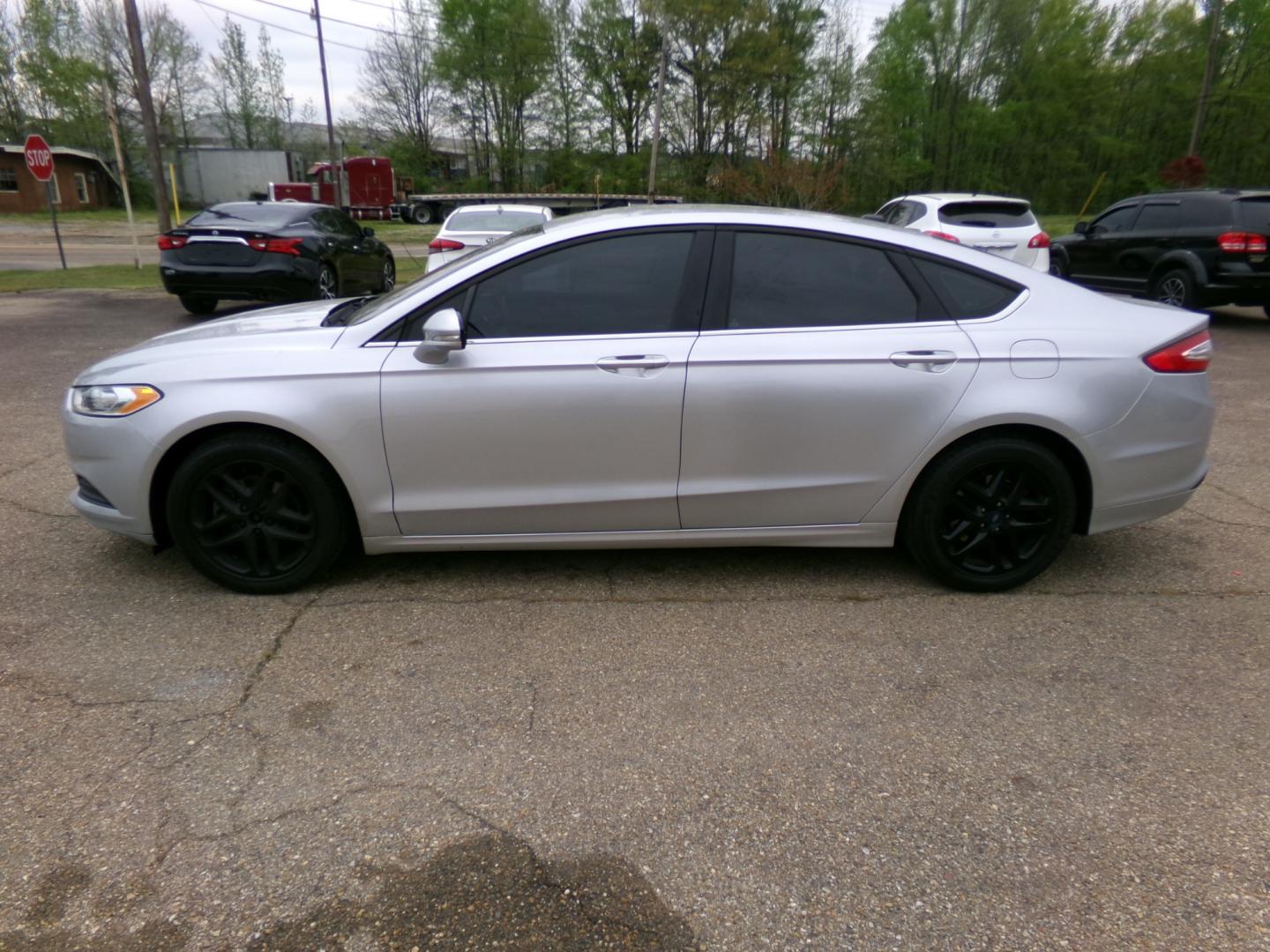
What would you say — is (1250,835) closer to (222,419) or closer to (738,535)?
(738,535)

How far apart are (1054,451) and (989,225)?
25.8ft

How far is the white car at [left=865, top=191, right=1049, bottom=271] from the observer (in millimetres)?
10508

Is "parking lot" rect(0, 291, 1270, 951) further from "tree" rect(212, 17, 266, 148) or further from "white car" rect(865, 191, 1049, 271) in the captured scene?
"tree" rect(212, 17, 266, 148)

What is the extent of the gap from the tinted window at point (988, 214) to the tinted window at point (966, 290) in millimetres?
7427

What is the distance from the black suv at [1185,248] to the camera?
1019cm

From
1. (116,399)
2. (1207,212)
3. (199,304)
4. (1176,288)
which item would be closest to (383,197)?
(199,304)

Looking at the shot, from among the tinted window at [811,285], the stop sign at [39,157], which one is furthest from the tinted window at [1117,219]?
the stop sign at [39,157]

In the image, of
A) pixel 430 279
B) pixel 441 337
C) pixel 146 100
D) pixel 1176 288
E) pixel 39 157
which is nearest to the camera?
pixel 441 337

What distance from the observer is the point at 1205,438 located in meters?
3.88

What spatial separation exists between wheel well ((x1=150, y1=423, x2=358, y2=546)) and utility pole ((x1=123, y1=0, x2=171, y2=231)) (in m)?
17.5

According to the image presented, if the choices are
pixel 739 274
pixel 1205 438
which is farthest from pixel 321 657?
pixel 1205 438

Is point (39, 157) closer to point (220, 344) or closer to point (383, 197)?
point (220, 344)

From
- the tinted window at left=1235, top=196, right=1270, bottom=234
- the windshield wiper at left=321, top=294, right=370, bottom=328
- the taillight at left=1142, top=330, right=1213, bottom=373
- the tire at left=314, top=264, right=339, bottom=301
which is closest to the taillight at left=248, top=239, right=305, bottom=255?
the tire at left=314, top=264, right=339, bottom=301

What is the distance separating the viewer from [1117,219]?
39.9 ft
